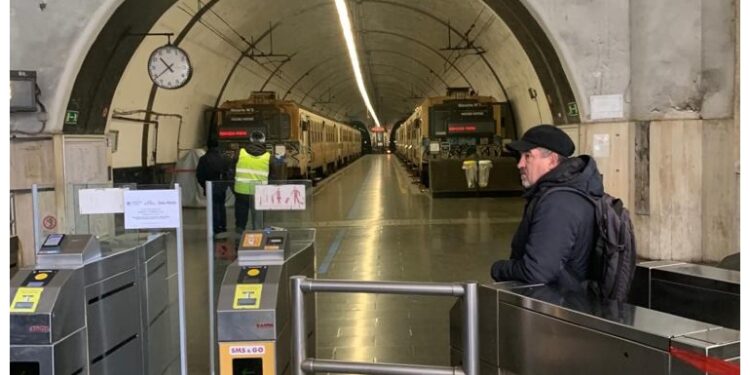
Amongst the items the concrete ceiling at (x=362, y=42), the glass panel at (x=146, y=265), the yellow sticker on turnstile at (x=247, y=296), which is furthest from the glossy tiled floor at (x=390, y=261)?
the concrete ceiling at (x=362, y=42)

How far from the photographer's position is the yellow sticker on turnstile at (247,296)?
10.8 feet

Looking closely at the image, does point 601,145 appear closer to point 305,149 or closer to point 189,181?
point 189,181

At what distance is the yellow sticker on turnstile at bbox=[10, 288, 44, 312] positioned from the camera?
10.3ft

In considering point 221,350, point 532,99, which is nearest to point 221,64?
point 532,99

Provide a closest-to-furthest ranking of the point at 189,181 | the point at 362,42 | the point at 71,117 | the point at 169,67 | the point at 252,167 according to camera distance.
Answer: the point at 71,117
the point at 252,167
the point at 169,67
the point at 189,181
the point at 362,42

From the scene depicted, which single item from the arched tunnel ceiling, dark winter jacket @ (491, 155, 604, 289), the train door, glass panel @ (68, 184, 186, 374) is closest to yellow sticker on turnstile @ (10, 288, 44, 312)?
glass panel @ (68, 184, 186, 374)

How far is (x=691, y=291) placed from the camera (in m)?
3.13

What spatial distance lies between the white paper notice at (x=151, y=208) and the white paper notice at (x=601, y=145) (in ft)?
17.9

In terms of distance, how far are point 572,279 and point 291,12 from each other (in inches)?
609

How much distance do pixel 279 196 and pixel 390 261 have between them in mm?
4488

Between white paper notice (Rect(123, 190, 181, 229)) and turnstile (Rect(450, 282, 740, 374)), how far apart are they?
2.33 m

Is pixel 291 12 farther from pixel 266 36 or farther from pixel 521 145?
pixel 521 145

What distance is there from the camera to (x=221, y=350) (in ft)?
10.6

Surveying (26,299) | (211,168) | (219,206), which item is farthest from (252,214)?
(211,168)
